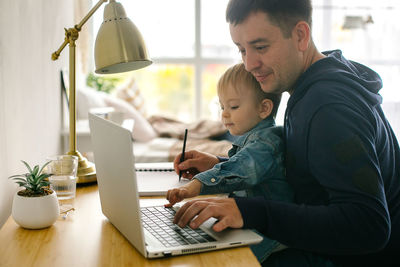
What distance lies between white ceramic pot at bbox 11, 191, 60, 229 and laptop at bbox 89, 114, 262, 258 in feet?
0.42

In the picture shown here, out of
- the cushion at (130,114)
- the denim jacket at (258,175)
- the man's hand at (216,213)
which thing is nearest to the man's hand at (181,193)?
the denim jacket at (258,175)

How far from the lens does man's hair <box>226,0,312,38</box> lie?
1104 mm

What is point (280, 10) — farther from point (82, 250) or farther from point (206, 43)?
point (206, 43)

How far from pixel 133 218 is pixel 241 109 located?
1.92 ft

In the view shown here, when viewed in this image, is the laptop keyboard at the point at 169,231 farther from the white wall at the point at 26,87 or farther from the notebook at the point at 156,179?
the white wall at the point at 26,87

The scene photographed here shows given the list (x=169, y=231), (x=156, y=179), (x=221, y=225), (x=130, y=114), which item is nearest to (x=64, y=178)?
(x=156, y=179)

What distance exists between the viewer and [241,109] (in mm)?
1365

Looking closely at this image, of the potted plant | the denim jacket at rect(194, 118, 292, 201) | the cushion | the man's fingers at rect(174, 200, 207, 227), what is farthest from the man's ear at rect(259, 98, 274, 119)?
the cushion

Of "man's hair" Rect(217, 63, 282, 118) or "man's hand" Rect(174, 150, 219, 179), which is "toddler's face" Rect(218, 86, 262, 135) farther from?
"man's hand" Rect(174, 150, 219, 179)

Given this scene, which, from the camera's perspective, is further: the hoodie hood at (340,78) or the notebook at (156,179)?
the notebook at (156,179)

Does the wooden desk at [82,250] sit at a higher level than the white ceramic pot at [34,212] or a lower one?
lower

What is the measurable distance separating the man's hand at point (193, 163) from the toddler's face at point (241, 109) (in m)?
0.12

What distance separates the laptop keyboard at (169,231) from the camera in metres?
0.93

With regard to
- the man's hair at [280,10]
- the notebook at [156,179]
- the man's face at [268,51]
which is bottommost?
the notebook at [156,179]
